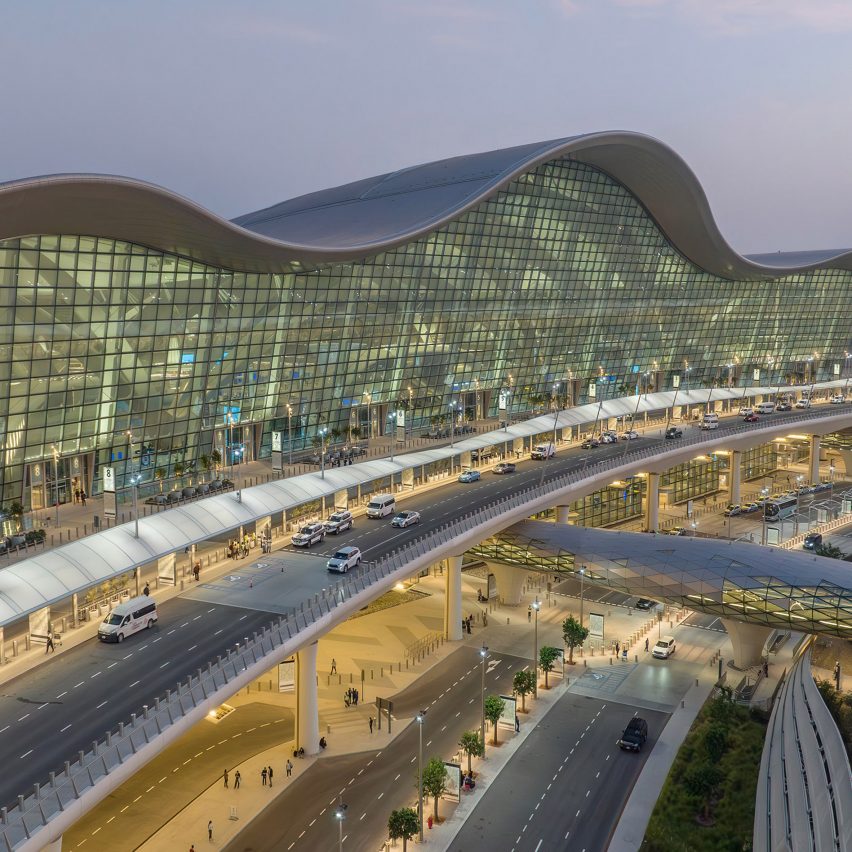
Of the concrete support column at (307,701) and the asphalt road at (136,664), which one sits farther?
the concrete support column at (307,701)

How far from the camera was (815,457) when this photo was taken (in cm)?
12519

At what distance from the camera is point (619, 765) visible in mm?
46125

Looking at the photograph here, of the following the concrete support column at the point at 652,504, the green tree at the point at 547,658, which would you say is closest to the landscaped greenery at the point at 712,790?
the green tree at the point at 547,658

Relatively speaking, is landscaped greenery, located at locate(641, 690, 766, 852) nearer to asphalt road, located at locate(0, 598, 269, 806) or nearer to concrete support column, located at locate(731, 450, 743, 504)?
asphalt road, located at locate(0, 598, 269, 806)

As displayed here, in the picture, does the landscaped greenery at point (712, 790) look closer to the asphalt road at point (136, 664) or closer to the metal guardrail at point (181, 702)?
the metal guardrail at point (181, 702)

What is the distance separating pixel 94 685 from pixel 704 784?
26.5 m

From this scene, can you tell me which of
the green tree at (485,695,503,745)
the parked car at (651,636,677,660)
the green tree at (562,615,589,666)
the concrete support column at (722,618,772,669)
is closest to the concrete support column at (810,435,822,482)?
the parked car at (651,636,677,660)

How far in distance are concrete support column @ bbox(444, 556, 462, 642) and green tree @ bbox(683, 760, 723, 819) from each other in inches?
974

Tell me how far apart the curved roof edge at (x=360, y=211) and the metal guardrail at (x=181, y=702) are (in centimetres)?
2644

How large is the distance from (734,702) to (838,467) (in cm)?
10254

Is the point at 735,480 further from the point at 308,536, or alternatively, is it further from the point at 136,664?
the point at 136,664

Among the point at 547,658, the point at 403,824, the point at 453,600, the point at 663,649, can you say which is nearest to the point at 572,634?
the point at 547,658

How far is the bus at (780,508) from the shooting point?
324ft

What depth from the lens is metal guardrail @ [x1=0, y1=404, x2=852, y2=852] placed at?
87.0ft
